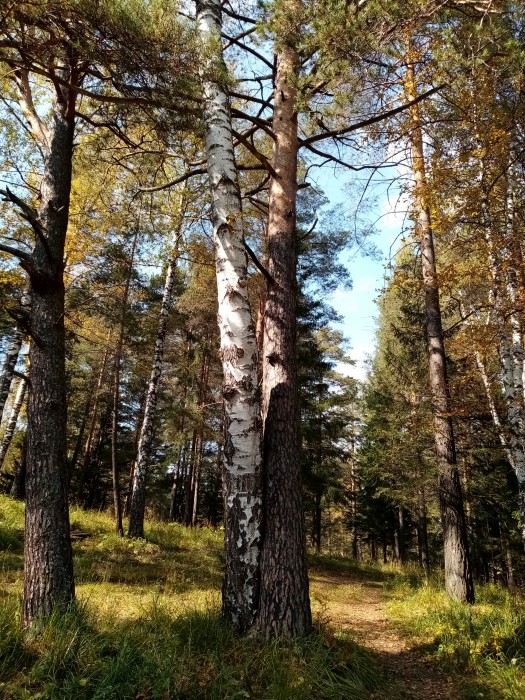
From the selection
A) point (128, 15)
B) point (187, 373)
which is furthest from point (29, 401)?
point (187, 373)

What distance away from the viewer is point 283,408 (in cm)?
415

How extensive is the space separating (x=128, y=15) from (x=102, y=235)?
8.26 metres

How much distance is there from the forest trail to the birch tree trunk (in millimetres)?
1218

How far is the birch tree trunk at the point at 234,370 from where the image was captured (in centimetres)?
358

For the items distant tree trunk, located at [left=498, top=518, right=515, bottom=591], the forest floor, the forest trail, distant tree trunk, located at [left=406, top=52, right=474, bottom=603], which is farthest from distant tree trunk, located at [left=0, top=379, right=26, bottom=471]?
distant tree trunk, located at [left=498, top=518, right=515, bottom=591]

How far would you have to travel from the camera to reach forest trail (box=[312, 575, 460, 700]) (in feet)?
11.5

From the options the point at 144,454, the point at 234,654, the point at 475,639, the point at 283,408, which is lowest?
the point at 475,639

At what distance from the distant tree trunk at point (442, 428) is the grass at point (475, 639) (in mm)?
451

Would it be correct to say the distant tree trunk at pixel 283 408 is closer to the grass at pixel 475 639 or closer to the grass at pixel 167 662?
the grass at pixel 167 662

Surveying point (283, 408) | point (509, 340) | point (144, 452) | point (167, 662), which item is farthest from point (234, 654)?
point (144, 452)

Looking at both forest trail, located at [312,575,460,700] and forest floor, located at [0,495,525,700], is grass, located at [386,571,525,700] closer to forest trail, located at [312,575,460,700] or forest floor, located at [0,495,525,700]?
forest floor, located at [0,495,525,700]

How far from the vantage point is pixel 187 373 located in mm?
14328

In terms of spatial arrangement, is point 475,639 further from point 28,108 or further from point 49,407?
point 28,108

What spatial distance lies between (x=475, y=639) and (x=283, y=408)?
335cm
